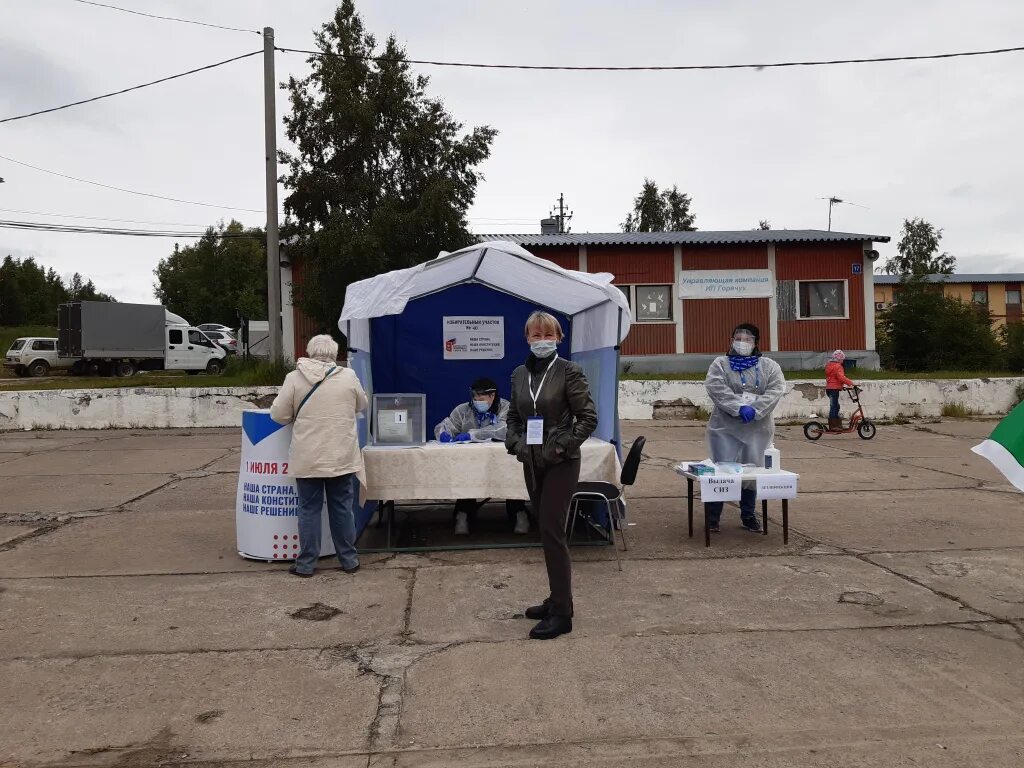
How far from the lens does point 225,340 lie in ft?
131

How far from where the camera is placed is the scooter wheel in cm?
1479

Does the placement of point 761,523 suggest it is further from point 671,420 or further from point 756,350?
point 671,420

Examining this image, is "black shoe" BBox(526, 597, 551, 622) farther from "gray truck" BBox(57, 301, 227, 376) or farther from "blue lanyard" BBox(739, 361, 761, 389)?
"gray truck" BBox(57, 301, 227, 376)

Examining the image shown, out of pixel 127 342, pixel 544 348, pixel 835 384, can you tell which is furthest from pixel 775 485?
pixel 127 342

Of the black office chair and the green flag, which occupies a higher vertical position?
the green flag

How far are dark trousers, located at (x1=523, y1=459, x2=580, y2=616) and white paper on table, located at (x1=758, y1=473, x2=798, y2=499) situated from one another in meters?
2.49

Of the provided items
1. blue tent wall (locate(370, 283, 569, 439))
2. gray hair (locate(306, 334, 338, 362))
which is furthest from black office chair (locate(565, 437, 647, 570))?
blue tent wall (locate(370, 283, 569, 439))

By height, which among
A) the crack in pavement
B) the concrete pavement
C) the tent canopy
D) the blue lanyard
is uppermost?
the tent canopy

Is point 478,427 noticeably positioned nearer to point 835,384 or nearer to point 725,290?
point 835,384

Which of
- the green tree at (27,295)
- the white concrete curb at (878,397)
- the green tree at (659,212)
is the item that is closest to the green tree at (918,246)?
the green tree at (659,212)

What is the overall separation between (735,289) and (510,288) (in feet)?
60.0

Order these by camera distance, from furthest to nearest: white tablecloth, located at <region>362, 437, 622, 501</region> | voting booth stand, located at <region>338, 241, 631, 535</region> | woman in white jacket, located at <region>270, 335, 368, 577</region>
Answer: voting booth stand, located at <region>338, 241, 631, 535</region>, white tablecloth, located at <region>362, 437, 622, 501</region>, woman in white jacket, located at <region>270, 335, 368, 577</region>

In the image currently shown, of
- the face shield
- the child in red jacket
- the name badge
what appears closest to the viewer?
the name badge

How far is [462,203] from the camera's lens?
23094 millimetres
